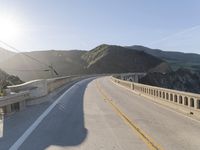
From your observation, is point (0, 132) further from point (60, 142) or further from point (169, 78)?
point (169, 78)

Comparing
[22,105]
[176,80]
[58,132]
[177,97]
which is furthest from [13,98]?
[176,80]

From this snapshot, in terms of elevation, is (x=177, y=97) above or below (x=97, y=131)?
above

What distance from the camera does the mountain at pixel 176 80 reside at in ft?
454

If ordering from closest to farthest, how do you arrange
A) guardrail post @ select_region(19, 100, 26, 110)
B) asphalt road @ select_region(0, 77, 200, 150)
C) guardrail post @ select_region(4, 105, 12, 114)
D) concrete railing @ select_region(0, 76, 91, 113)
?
asphalt road @ select_region(0, 77, 200, 150) < concrete railing @ select_region(0, 76, 91, 113) < guardrail post @ select_region(4, 105, 12, 114) < guardrail post @ select_region(19, 100, 26, 110)

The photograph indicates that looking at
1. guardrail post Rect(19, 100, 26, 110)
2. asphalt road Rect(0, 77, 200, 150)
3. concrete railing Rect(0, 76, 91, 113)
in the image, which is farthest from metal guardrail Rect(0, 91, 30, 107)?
asphalt road Rect(0, 77, 200, 150)

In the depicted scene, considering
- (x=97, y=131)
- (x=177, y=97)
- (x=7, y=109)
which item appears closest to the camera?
(x=97, y=131)

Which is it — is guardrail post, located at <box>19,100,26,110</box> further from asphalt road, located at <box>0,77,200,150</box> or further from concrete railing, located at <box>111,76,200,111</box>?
concrete railing, located at <box>111,76,200,111</box>

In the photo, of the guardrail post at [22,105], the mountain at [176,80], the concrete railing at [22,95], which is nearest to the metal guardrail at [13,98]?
the concrete railing at [22,95]

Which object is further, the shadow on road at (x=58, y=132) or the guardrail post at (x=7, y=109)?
the guardrail post at (x=7, y=109)

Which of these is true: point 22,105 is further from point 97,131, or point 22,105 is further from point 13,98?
point 97,131

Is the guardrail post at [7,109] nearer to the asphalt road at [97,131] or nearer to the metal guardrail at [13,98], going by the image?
the metal guardrail at [13,98]

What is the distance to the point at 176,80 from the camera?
496ft

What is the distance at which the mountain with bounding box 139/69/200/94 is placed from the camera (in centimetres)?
13825

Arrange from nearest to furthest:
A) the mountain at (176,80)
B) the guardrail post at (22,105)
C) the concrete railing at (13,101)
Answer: the concrete railing at (13,101), the guardrail post at (22,105), the mountain at (176,80)
